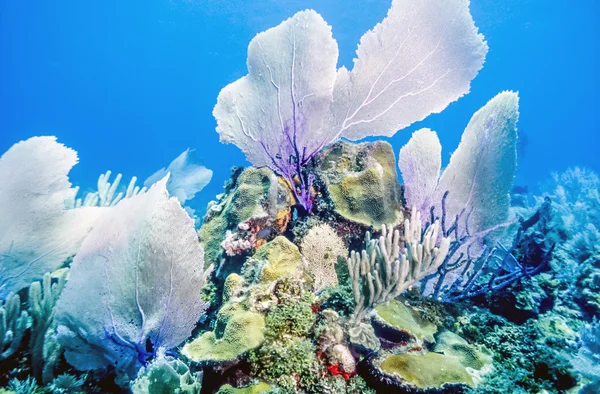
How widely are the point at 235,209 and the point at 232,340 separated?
1775 mm

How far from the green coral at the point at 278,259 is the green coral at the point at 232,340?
40cm

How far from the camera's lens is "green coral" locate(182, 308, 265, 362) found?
2096 millimetres

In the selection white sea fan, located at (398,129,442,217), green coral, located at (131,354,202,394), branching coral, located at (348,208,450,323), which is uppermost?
white sea fan, located at (398,129,442,217)

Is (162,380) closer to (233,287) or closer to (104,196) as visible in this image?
(233,287)

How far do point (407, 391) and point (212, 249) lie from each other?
266cm

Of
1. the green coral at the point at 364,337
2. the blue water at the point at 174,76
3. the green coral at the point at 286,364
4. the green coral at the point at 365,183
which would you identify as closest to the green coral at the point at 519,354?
the green coral at the point at 364,337

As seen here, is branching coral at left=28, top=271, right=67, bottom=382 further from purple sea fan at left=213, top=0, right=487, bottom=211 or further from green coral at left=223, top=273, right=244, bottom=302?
purple sea fan at left=213, top=0, right=487, bottom=211

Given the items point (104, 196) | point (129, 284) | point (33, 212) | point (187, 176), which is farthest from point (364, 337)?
point (104, 196)

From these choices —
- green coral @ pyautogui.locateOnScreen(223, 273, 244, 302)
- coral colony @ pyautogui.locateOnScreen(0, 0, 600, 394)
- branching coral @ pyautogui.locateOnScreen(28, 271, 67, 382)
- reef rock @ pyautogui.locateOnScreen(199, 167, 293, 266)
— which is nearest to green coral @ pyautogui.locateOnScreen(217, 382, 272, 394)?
coral colony @ pyautogui.locateOnScreen(0, 0, 600, 394)

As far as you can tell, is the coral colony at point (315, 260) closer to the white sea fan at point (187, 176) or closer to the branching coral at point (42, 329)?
the branching coral at point (42, 329)

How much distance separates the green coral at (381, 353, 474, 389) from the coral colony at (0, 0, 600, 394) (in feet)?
0.05

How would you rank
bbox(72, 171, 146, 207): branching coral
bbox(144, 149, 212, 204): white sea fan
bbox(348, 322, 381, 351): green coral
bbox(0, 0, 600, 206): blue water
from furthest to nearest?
bbox(0, 0, 600, 206): blue water < bbox(144, 149, 212, 204): white sea fan < bbox(72, 171, 146, 207): branching coral < bbox(348, 322, 381, 351): green coral

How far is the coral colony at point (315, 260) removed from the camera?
92.7 inches

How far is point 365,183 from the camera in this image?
3.60 m
